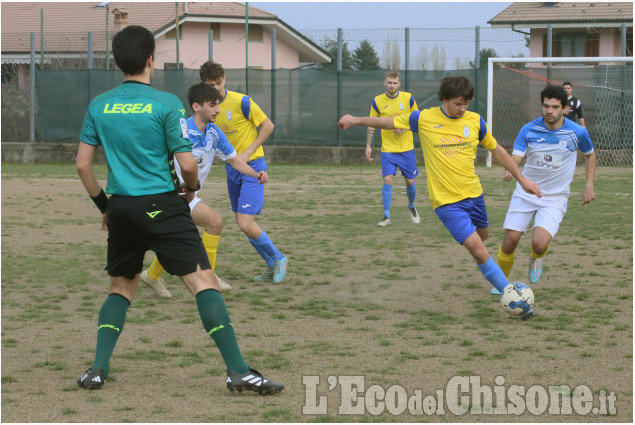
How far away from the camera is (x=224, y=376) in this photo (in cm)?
509

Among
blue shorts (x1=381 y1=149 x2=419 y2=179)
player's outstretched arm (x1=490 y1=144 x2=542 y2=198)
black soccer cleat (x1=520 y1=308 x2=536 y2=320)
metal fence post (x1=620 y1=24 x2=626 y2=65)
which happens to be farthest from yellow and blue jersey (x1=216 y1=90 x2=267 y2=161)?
metal fence post (x1=620 y1=24 x2=626 y2=65)

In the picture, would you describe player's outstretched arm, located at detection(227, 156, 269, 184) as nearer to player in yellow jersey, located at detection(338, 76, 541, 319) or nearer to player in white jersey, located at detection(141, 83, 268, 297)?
player in white jersey, located at detection(141, 83, 268, 297)

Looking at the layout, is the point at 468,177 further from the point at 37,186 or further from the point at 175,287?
the point at 37,186

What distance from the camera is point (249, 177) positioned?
26.5ft

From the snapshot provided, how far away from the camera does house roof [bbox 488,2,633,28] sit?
23312mm

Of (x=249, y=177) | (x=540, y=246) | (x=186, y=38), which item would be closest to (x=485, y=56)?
(x=186, y=38)

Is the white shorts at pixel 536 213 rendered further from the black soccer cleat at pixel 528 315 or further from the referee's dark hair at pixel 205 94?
the referee's dark hair at pixel 205 94

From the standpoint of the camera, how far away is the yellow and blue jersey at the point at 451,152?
6.92 metres

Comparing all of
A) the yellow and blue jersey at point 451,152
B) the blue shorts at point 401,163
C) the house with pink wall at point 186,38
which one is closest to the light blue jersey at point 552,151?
the yellow and blue jersey at point 451,152

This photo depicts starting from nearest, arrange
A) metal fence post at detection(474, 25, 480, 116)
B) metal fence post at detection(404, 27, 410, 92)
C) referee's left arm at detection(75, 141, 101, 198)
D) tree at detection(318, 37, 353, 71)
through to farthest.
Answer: referee's left arm at detection(75, 141, 101, 198) → metal fence post at detection(474, 25, 480, 116) → metal fence post at detection(404, 27, 410, 92) → tree at detection(318, 37, 353, 71)

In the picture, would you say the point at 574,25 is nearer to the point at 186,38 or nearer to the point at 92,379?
the point at 186,38

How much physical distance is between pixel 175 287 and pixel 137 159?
331 cm

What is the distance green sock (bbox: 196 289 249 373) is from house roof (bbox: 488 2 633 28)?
19276 mm

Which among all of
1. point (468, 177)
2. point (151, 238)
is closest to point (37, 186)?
point (468, 177)
